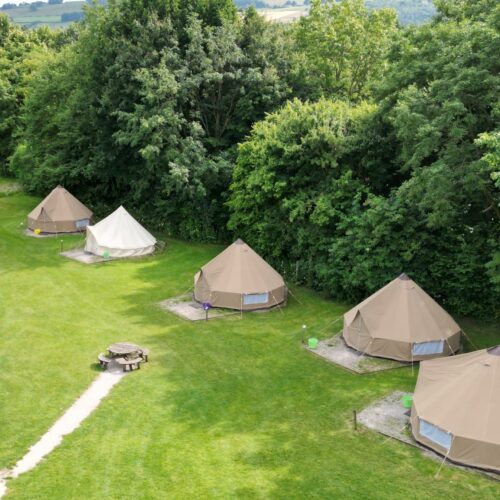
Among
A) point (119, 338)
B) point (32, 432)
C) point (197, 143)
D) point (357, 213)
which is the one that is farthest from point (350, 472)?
point (197, 143)

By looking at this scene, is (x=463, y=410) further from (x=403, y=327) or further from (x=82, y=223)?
(x=82, y=223)

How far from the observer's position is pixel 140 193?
40938mm

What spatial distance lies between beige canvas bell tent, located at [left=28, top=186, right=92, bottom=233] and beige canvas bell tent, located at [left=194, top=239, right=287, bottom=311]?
16169mm

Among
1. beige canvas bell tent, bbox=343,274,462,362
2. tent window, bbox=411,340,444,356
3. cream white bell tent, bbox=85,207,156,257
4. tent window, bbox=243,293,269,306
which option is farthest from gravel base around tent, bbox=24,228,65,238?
tent window, bbox=411,340,444,356

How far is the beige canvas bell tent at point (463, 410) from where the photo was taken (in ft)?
53.8

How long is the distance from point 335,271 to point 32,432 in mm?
15596

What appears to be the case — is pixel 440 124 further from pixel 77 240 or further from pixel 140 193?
pixel 77 240

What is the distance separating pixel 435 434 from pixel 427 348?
6.22 meters

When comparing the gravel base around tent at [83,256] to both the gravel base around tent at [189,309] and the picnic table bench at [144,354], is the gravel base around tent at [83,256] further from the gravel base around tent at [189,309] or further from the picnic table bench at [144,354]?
the picnic table bench at [144,354]

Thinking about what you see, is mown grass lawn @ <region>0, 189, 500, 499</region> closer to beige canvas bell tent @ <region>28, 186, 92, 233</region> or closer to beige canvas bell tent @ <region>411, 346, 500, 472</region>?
beige canvas bell tent @ <region>411, 346, 500, 472</region>

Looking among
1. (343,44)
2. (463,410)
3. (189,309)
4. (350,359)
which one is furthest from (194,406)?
(343,44)

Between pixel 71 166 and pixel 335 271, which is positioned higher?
pixel 71 166

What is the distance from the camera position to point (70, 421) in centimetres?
1912

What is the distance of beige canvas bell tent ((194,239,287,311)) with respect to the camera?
2842cm
